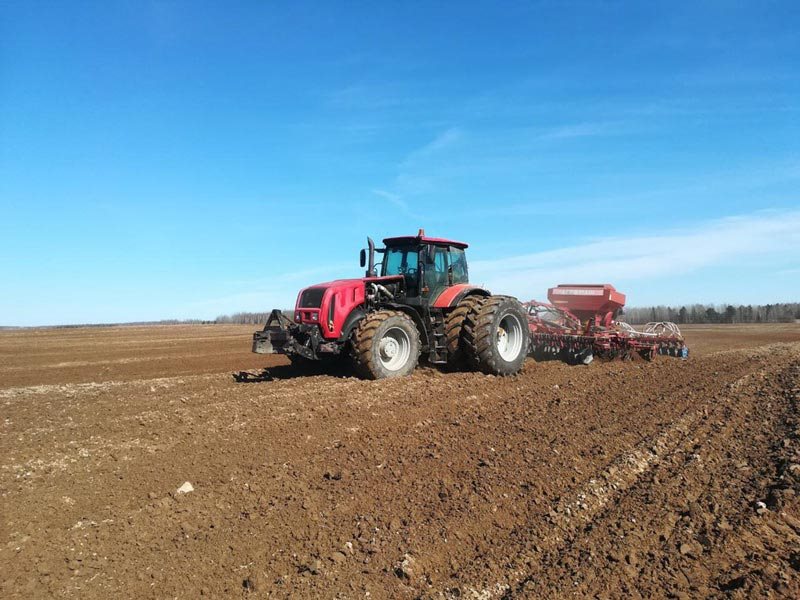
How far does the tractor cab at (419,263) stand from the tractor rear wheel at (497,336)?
928 mm

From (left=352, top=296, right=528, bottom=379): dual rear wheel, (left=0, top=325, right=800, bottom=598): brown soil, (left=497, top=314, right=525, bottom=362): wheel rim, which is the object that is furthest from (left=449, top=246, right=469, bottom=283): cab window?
(left=0, top=325, right=800, bottom=598): brown soil

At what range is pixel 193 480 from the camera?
4.96 metres

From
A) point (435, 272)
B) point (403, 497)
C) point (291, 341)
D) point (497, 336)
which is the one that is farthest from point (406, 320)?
point (403, 497)

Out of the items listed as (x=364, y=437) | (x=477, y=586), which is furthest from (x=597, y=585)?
(x=364, y=437)

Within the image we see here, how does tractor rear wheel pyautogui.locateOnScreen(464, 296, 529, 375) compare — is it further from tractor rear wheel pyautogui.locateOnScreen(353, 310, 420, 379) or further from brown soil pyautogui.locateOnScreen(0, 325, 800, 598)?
brown soil pyautogui.locateOnScreen(0, 325, 800, 598)

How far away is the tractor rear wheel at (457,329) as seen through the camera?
10508 mm

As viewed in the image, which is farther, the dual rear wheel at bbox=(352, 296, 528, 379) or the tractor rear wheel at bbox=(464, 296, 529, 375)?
the tractor rear wheel at bbox=(464, 296, 529, 375)

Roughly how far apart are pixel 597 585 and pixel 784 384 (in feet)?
24.7

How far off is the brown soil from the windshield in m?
3.19

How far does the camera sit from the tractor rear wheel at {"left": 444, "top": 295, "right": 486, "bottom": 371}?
10.5 metres

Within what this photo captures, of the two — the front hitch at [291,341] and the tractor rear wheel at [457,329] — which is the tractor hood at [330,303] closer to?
the front hitch at [291,341]

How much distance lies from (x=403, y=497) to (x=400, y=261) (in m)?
6.76

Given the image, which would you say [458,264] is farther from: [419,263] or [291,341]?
[291,341]

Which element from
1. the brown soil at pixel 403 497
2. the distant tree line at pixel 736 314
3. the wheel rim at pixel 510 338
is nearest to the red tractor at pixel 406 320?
the wheel rim at pixel 510 338
